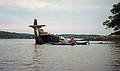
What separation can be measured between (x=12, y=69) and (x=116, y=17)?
8476 centimetres

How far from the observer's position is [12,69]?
26438 millimetres

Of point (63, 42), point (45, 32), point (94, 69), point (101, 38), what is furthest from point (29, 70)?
point (101, 38)

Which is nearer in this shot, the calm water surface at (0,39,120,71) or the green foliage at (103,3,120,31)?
the calm water surface at (0,39,120,71)

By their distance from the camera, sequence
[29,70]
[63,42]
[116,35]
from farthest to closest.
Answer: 1. [116,35]
2. [63,42]
3. [29,70]

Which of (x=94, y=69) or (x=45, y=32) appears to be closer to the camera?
(x=94, y=69)

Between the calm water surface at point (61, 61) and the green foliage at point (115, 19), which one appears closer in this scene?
the calm water surface at point (61, 61)

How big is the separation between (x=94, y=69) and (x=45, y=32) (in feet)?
225

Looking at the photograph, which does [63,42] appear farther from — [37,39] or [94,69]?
[94,69]

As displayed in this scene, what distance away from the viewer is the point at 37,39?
9331 centimetres

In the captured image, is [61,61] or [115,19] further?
[115,19]

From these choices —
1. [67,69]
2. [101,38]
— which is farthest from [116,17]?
[67,69]

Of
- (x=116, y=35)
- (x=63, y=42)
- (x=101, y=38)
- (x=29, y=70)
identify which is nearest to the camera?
(x=29, y=70)

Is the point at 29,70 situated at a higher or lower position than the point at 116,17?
lower

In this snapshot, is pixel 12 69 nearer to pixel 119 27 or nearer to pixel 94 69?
pixel 94 69
